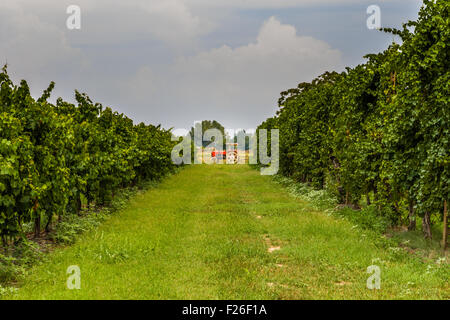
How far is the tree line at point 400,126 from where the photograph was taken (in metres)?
8.70

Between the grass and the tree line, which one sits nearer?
the grass

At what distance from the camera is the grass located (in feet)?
22.6

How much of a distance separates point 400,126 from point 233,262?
4.49 metres

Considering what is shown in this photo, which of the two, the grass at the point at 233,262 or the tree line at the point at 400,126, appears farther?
the tree line at the point at 400,126

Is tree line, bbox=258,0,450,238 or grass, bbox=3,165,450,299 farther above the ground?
tree line, bbox=258,0,450,238

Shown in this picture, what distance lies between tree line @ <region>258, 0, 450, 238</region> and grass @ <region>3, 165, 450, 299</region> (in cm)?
124

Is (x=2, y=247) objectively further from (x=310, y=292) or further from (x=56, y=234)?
(x=310, y=292)

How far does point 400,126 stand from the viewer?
952cm

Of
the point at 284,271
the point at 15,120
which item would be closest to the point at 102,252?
the point at 15,120

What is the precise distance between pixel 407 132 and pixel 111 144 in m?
10.5

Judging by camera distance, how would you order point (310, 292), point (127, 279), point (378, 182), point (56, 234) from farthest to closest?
point (378, 182), point (56, 234), point (127, 279), point (310, 292)

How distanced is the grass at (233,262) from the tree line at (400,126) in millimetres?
1238

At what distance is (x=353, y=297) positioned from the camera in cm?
667
